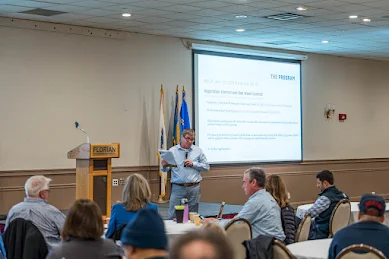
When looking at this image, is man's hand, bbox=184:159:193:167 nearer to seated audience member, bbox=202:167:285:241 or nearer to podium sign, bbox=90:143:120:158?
podium sign, bbox=90:143:120:158

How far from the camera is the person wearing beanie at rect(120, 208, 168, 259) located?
2074 millimetres

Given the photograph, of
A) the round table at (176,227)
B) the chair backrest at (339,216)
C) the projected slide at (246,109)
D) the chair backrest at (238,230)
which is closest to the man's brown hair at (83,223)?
the chair backrest at (238,230)

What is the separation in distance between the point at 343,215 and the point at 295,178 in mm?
7227


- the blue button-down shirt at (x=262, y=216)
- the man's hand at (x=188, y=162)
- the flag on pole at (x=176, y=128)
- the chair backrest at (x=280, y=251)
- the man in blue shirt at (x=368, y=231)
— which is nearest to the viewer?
the chair backrest at (x=280, y=251)

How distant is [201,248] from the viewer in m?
1.38

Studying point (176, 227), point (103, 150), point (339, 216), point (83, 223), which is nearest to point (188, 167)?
point (103, 150)

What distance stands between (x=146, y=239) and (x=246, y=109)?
11.2 m

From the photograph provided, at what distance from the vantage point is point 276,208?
5.58 metres

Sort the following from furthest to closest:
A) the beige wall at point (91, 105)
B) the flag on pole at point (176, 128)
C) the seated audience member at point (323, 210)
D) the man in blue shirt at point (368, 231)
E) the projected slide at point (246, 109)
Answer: the projected slide at point (246, 109) → the flag on pole at point (176, 128) → the beige wall at point (91, 105) → the seated audience member at point (323, 210) → the man in blue shirt at point (368, 231)

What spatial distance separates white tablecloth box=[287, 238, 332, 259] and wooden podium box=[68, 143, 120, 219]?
107 inches

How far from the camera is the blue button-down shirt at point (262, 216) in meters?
5.46

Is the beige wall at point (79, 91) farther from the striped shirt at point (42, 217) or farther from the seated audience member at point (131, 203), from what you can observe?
the seated audience member at point (131, 203)

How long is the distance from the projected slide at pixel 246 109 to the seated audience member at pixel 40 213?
723 centimetres

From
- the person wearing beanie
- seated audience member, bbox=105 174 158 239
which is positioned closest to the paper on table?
seated audience member, bbox=105 174 158 239
